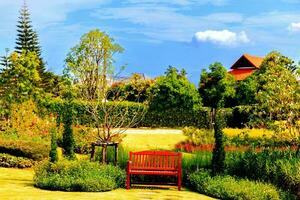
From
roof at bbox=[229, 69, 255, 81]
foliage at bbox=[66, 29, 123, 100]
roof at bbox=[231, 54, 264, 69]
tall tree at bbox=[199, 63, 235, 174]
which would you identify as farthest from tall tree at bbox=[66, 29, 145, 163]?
roof at bbox=[231, 54, 264, 69]

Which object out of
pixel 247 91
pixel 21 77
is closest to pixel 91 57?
pixel 21 77

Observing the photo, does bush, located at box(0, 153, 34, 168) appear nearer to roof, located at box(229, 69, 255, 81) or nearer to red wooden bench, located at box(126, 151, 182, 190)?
red wooden bench, located at box(126, 151, 182, 190)

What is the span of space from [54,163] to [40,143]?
17.2 feet

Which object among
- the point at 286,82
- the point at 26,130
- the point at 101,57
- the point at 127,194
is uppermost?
the point at 101,57

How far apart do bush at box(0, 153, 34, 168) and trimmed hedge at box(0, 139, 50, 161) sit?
9.6 inches

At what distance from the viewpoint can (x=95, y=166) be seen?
16.7 metres

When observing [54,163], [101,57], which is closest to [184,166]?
[54,163]

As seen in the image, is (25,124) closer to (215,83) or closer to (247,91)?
(247,91)

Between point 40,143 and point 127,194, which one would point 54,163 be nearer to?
point 127,194

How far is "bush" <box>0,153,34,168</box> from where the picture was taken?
20.8 m

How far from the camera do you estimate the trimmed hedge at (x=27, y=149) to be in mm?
20938

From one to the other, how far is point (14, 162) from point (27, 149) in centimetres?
68

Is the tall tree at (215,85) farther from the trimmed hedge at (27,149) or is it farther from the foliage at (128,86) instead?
the trimmed hedge at (27,149)

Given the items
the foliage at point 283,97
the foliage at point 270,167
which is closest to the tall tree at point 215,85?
the foliage at point 283,97
